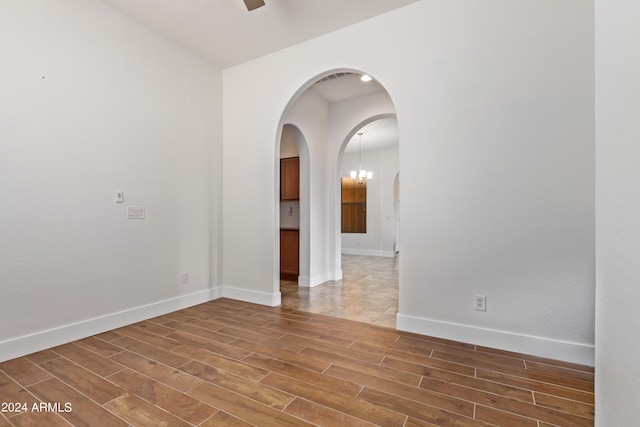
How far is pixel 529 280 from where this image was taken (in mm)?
2311

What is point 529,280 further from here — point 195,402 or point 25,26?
point 25,26

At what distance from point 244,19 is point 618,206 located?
331 cm

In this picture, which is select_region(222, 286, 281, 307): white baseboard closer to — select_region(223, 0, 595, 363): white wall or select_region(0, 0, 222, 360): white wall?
select_region(0, 0, 222, 360): white wall

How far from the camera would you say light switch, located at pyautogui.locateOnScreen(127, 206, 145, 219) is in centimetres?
297

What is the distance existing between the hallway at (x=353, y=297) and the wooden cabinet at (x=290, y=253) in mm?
171

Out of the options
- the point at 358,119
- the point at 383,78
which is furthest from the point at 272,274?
the point at 358,119

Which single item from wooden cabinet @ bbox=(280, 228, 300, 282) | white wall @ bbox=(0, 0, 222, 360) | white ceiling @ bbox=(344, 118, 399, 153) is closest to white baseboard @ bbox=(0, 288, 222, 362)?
white wall @ bbox=(0, 0, 222, 360)

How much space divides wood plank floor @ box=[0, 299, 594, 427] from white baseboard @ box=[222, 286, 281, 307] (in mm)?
836

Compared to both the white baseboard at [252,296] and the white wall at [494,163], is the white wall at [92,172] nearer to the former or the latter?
the white baseboard at [252,296]

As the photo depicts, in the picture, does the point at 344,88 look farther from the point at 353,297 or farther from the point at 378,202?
the point at 378,202

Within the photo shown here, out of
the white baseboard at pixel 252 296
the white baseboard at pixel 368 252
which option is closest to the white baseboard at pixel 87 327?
the white baseboard at pixel 252 296

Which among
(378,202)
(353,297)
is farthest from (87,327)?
(378,202)

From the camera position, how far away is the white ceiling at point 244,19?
278 cm

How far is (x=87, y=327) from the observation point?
2.62m
